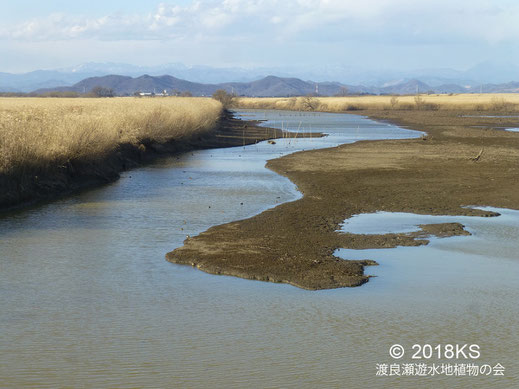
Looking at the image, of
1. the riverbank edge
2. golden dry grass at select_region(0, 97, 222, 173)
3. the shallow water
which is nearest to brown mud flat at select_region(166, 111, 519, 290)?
the shallow water

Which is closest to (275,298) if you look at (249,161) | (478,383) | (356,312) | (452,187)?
(356,312)

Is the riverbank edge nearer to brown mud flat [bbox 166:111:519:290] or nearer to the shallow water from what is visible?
the shallow water

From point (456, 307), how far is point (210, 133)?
1321 inches

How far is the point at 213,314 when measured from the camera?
328 inches

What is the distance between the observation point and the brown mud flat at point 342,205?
A: 408 inches

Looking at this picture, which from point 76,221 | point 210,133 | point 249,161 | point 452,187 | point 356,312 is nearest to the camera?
point 356,312

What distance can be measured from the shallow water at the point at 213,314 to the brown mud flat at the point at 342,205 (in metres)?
0.53

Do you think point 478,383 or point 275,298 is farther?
point 275,298

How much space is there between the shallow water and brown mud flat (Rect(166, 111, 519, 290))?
53 centimetres

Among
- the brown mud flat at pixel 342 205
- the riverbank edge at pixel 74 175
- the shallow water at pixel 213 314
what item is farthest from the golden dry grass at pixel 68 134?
the brown mud flat at pixel 342 205

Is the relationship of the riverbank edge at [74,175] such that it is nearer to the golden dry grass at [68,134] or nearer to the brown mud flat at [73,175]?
the brown mud flat at [73,175]

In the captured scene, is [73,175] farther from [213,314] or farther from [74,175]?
[213,314]

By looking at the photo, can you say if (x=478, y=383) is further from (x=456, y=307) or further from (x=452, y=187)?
(x=452, y=187)

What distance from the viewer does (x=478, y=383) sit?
6551mm
